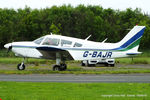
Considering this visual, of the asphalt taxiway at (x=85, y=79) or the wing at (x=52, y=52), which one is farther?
the wing at (x=52, y=52)

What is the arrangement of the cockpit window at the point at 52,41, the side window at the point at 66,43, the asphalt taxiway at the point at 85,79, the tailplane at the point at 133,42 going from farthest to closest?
the tailplane at the point at 133,42, the side window at the point at 66,43, the cockpit window at the point at 52,41, the asphalt taxiway at the point at 85,79

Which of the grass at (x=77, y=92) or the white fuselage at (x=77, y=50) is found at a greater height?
the white fuselage at (x=77, y=50)

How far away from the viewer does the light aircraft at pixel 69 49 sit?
23.4m

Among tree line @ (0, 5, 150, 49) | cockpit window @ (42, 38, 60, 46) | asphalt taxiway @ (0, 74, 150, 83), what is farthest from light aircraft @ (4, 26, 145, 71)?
tree line @ (0, 5, 150, 49)

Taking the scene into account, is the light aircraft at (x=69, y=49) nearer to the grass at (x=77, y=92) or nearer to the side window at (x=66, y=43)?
the side window at (x=66, y=43)

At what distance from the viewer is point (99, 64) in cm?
3269

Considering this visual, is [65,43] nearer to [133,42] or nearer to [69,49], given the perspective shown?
[69,49]

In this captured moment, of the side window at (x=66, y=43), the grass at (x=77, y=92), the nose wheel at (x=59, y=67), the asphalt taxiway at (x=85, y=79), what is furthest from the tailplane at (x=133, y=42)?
the grass at (x=77, y=92)

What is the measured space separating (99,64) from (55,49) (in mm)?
10565

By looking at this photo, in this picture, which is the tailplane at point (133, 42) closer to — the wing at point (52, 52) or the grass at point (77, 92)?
the wing at point (52, 52)

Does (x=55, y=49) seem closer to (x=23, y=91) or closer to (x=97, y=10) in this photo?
(x=23, y=91)

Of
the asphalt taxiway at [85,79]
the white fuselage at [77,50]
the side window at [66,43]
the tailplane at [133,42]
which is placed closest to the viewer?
the asphalt taxiway at [85,79]

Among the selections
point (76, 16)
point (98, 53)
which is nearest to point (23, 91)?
point (98, 53)

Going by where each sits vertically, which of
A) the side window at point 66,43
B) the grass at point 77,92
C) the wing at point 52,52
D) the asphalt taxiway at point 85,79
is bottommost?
the grass at point 77,92
